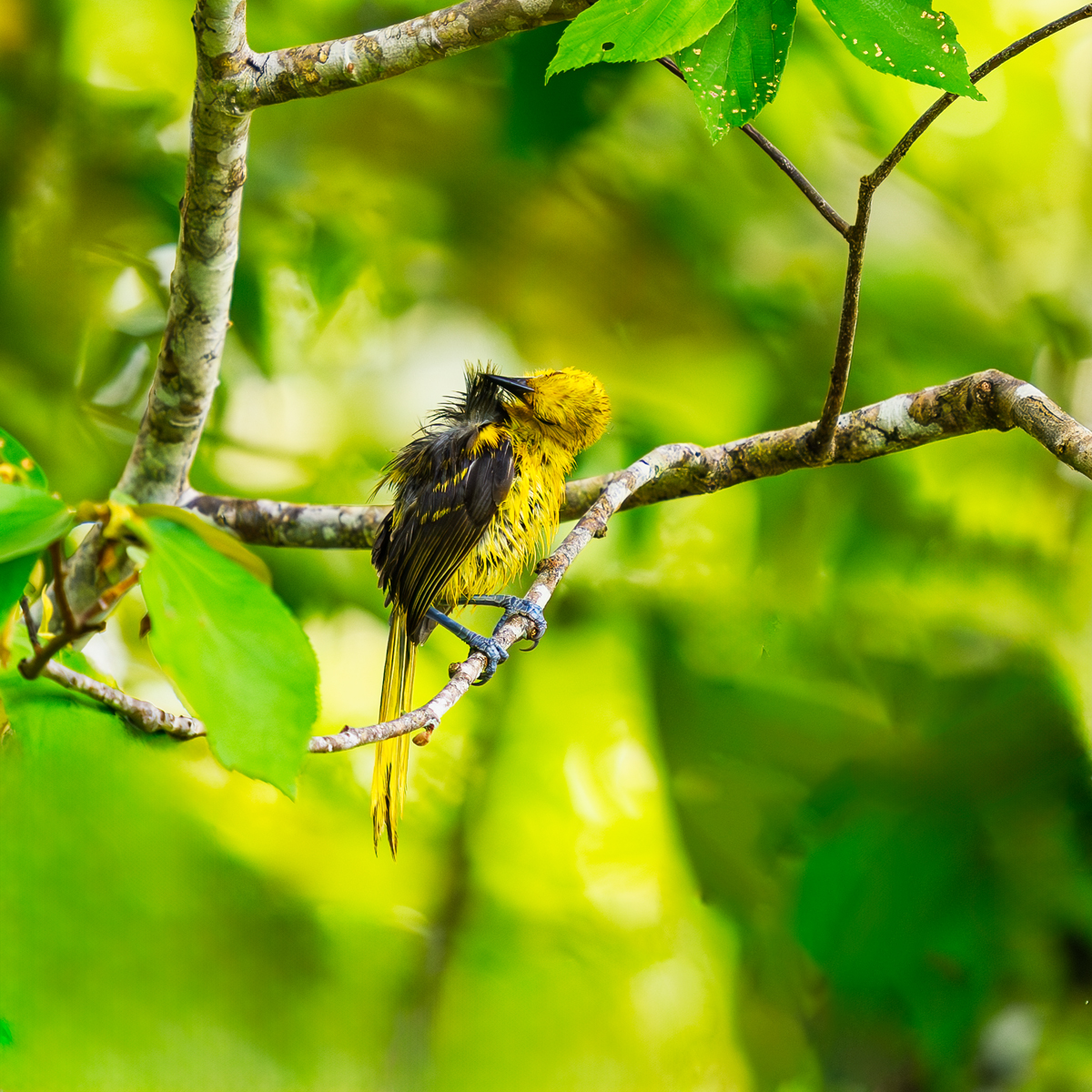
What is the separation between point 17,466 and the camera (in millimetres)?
330

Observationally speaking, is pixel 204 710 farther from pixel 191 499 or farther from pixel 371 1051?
pixel 371 1051

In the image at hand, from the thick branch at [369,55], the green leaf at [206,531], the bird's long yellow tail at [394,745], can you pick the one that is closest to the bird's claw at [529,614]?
the bird's long yellow tail at [394,745]

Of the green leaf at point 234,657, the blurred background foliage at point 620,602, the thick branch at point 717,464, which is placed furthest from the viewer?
the blurred background foliage at point 620,602

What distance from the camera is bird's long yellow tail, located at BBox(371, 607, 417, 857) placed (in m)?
0.65

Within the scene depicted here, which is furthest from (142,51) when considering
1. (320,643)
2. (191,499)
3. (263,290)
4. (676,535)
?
(676,535)

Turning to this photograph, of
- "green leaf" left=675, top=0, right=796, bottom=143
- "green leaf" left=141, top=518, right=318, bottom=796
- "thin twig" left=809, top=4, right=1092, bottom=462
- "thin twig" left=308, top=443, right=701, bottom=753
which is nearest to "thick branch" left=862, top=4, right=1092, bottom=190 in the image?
"thin twig" left=809, top=4, right=1092, bottom=462

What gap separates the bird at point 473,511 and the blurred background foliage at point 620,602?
340 mm

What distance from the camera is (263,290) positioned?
999 millimetres

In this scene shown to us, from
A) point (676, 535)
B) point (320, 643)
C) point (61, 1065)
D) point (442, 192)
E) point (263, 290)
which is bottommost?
point (61, 1065)

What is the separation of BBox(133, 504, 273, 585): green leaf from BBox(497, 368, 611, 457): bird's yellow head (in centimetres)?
41

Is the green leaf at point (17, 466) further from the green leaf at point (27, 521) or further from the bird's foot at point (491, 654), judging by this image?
the bird's foot at point (491, 654)

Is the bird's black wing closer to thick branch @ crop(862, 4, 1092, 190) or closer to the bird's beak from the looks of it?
the bird's beak

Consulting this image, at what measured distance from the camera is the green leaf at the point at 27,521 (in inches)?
7.1

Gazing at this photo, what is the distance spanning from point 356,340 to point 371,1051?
0.87 metres
